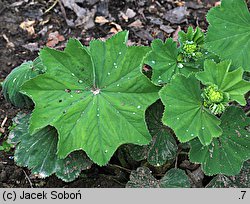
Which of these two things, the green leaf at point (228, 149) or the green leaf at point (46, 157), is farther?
the green leaf at point (46, 157)

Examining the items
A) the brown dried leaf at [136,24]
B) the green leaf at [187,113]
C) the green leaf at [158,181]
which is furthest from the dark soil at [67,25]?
the green leaf at [187,113]

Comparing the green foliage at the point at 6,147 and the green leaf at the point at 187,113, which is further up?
the green leaf at the point at 187,113

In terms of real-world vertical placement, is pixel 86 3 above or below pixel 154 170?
above

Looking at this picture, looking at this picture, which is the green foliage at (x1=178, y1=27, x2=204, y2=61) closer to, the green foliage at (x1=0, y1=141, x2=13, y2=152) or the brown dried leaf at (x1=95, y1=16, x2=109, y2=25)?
the green foliage at (x1=0, y1=141, x2=13, y2=152)

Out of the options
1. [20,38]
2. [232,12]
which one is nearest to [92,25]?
[20,38]

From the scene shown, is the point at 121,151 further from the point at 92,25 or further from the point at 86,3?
the point at 86,3

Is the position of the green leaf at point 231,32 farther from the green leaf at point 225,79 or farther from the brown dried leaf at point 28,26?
the brown dried leaf at point 28,26
